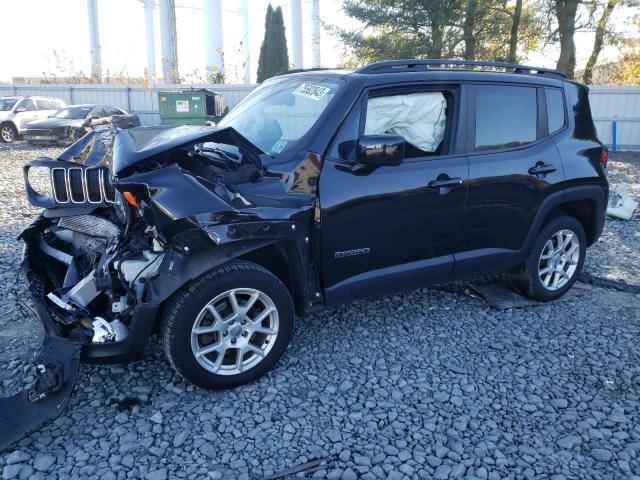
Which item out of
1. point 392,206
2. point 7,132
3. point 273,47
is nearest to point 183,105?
point 7,132

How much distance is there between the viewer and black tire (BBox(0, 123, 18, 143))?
59.8 ft

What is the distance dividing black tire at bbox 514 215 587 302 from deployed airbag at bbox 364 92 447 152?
4.49ft

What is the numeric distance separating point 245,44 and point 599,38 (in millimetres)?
24855

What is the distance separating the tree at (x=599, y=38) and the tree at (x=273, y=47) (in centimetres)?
1502

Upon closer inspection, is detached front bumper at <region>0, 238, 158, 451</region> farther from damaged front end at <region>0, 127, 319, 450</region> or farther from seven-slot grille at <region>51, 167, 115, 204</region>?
seven-slot grille at <region>51, 167, 115, 204</region>

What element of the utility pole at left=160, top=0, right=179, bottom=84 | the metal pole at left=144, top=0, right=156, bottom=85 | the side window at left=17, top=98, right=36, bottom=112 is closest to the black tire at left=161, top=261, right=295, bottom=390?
the side window at left=17, top=98, right=36, bottom=112

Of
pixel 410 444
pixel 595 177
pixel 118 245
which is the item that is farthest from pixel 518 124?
pixel 118 245

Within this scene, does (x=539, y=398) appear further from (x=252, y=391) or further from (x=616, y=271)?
(x=616, y=271)

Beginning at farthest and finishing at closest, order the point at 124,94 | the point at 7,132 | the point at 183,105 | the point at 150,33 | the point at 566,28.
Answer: the point at 150,33 < the point at 124,94 < the point at 7,132 < the point at 566,28 < the point at 183,105

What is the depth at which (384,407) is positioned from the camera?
3.13m

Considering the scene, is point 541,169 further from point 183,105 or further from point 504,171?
point 183,105

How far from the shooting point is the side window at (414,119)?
367 cm

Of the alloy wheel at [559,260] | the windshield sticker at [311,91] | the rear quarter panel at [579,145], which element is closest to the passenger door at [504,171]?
the rear quarter panel at [579,145]

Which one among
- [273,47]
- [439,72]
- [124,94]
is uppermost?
[273,47]
